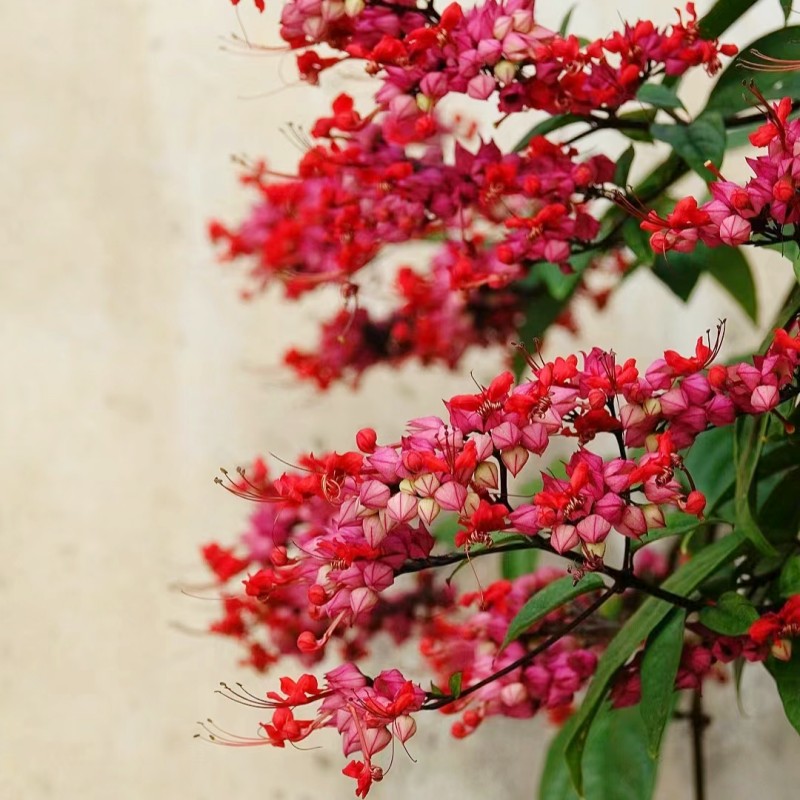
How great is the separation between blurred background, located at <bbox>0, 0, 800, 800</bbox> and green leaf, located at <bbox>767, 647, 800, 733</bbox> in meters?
0.45

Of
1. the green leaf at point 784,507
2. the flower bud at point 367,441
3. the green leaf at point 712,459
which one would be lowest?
the green leaf at point 784,507

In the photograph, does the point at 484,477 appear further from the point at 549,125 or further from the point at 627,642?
the point at 549,125

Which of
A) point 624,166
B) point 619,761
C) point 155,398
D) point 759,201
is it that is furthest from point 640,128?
point 155,398

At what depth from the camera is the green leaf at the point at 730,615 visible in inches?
19.1

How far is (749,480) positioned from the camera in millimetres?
495

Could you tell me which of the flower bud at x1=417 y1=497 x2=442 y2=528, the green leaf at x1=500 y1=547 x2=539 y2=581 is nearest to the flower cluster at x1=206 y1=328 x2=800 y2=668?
the flower bud at x1=417 y1=497 x2=442 y2=528

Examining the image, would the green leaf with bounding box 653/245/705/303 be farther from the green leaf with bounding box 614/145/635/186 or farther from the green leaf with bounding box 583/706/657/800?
the green leaf with bounding box 583/706/657/800

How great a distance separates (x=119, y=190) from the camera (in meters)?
1.01

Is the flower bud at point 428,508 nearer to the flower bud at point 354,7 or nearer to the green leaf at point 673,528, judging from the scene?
the green leaf at point 673,528

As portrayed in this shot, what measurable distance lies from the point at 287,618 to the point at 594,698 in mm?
270

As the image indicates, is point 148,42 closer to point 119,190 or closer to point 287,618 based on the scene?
point 119,190

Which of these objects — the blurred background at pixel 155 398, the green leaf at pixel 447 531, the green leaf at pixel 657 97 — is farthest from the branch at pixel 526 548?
the blurred background at pixel 155 398

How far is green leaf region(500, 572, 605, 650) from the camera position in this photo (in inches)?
19.1

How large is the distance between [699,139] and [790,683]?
266mm
